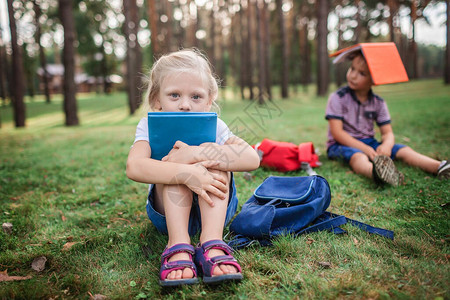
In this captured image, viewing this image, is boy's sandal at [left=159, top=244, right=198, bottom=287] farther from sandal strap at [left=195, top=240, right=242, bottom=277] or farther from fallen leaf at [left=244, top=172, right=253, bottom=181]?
fallen leaf at [left=244, top=172, right=253, bottom=181]

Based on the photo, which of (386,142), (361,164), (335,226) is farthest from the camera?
(386,142)

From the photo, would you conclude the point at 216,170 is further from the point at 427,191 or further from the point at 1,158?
the point at 1,158

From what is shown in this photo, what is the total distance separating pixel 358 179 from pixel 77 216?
2673mm

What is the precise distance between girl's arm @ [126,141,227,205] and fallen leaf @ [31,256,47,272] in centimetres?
75

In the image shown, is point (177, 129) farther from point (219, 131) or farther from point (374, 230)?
point (374, 230)

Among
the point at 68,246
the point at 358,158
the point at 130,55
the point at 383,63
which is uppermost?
the point at 130,55

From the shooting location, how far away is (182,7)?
72.4ft

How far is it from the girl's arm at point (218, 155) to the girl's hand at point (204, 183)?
71mm

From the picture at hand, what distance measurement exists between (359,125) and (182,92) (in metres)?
2.60

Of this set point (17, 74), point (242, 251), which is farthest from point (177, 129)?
point (17, 74)

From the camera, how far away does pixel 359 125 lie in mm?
3721

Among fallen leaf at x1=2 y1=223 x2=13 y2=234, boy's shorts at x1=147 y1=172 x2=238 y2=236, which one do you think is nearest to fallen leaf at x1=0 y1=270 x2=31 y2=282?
fallen leaf at x1=2 y1=223 x2=13 y2=234

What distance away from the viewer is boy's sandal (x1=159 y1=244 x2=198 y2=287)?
1464 millimetres

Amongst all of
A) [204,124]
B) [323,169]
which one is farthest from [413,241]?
[323,169]
